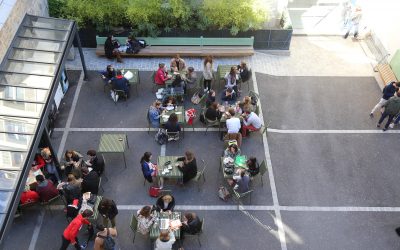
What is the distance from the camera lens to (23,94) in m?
10.7

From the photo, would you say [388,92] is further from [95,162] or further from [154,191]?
[95,162]

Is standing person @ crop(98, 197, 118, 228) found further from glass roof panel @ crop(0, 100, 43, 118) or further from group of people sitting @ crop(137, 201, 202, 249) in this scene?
glass roof panel @ crop(0, 100, 43, 118)

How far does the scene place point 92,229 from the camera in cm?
1024

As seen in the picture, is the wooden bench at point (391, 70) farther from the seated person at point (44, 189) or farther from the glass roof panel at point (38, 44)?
the seated person at point (44, 189)

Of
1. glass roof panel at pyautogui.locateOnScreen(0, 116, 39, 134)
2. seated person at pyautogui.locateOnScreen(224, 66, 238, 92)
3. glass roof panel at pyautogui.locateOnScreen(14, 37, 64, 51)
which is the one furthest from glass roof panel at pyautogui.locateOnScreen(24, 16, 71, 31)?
seated person at pyautogui.locateOnScreen(224, 66, 238, 92)

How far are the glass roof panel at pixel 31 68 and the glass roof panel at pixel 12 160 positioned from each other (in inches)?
115

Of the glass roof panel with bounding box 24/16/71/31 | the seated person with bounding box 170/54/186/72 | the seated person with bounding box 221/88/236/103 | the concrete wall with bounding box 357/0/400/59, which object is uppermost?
the concrete wall with bounding box 357/0/400/59

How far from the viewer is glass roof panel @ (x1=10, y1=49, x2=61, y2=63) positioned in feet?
38.6

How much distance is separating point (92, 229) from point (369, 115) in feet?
32.5

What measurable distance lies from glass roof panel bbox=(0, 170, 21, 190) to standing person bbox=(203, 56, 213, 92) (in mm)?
7015

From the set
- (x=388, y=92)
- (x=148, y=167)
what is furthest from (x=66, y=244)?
(x=388, y=92)

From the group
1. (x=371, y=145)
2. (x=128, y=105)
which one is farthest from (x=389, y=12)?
(x=128, y=105)

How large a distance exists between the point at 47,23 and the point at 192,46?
18.0 ft

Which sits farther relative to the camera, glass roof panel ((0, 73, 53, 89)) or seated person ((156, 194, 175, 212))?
glass roof panel ((0, 73, 53, 89))
